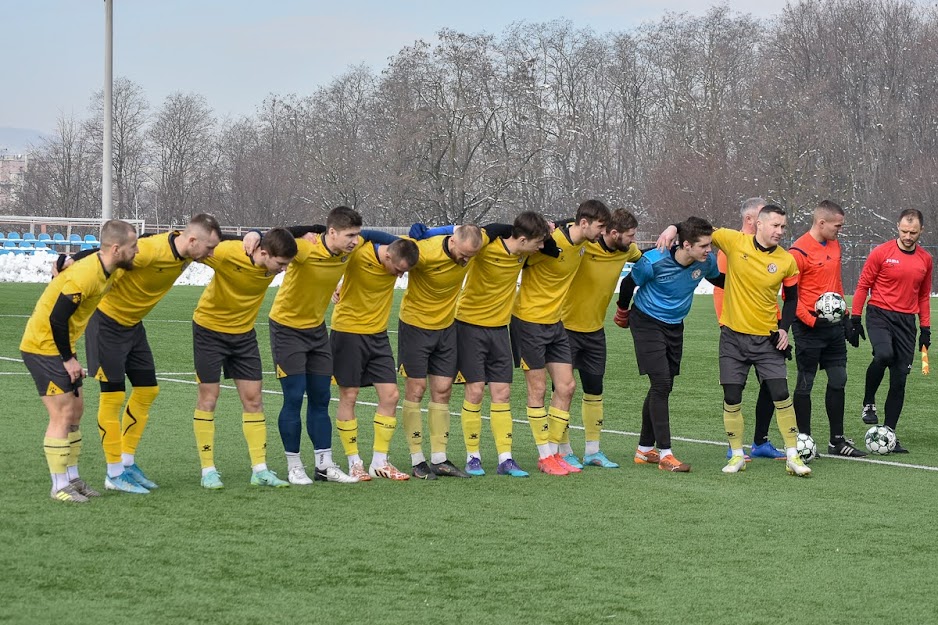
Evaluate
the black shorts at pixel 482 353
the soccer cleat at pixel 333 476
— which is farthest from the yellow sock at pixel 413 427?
the soccer cleat at pixel 333 476

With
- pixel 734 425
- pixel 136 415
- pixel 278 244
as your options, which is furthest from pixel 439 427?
pixel 734 425

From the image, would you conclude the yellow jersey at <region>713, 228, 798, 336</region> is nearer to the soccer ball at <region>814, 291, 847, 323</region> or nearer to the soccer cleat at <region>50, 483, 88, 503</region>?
the soccer ball at <region>814, 291, 847, 323</region>

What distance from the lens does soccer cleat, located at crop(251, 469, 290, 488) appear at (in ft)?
26.1

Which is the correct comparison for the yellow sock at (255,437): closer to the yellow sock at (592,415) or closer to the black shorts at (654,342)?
the yellow sock at (592,415)

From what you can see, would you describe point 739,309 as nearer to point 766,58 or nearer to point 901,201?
point 901,201

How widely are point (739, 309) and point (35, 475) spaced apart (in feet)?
17.1

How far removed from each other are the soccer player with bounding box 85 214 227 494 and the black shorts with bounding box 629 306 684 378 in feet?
11.4

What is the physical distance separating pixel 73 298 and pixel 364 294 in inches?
83.9

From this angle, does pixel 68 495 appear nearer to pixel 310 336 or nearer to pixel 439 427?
pixel 310 336

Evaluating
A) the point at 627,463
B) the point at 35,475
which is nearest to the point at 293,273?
the point at 35,475

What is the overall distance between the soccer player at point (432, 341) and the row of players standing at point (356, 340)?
11 mm

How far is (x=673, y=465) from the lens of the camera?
29.3 ft

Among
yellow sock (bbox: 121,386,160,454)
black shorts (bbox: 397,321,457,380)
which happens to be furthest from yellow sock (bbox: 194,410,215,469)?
black shorts (bbox: 397,321,457,380)

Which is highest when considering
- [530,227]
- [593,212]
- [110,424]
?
[593,212]
